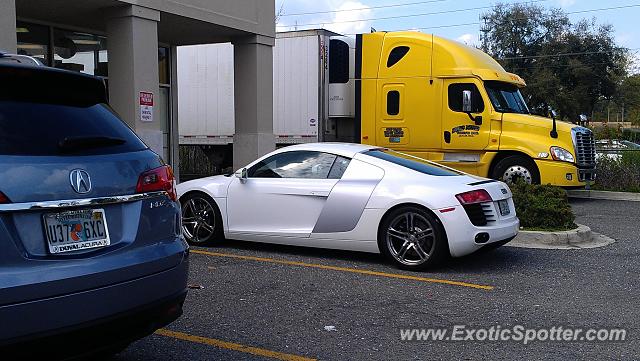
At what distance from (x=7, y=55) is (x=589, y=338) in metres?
4.38

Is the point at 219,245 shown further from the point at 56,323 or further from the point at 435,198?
the point at 56,323

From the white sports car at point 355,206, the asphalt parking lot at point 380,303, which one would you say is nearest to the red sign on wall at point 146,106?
the white sports car at point 355,206

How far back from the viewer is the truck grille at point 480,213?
6832mm

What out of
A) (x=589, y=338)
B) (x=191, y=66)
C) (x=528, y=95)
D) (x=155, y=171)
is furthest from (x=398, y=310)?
(x=528, y=95)

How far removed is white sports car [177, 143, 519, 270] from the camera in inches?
270

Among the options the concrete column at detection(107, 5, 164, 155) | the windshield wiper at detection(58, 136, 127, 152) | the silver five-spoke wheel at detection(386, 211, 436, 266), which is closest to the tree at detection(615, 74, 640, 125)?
the concrete column at detection(107, 5, 164, 155)

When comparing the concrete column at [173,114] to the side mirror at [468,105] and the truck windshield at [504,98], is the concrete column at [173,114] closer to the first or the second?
the side mirror at [468,105]

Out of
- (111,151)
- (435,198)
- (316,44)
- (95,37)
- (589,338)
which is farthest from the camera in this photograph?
(316,44)

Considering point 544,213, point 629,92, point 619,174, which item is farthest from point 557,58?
point 544,213

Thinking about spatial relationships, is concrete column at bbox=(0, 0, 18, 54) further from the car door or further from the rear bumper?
the rear bumper

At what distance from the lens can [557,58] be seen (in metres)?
44.5

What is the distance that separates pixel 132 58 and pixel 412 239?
625 centimetres

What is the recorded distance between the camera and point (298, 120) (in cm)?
1631

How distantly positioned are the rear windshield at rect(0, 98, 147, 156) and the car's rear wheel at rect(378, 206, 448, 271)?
374 cm
